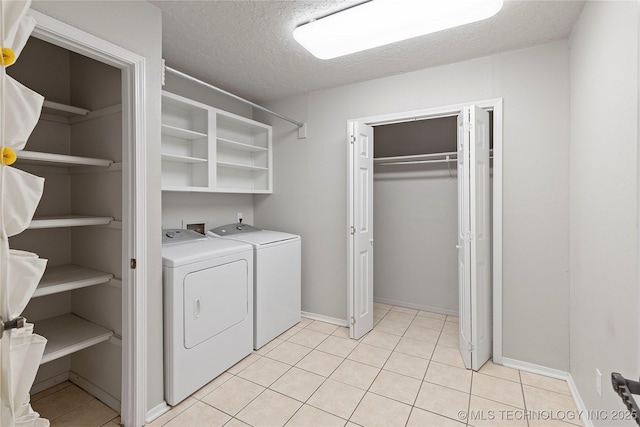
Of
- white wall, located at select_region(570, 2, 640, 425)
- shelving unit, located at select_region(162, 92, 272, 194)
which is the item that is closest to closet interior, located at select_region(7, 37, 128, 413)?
shelving unit, located at select_region(162, 92, 272, 194)

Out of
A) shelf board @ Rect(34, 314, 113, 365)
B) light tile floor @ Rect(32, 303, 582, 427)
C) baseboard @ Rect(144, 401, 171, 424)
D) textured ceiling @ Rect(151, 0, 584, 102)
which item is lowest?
light tile floor @ Rect(32, 303, 582, 427)

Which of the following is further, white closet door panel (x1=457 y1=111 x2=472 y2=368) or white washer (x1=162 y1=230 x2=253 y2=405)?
white closet door panel (x1=457 y1=111 x2=472 y2=368)

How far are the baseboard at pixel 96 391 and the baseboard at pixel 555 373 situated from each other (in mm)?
2786

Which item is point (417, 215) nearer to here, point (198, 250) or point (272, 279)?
point (272, 279)

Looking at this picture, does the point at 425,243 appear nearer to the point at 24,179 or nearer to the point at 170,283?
the point at 170,283

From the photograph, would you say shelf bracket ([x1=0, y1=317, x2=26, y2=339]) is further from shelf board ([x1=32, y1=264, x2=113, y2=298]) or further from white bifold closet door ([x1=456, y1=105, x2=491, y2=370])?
white bifold closet door ([x1=456, y1=105, x2=491, y2=370])

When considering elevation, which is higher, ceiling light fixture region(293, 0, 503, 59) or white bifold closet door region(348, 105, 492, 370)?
ceiling light fixture region(293, 0, 503, 59)

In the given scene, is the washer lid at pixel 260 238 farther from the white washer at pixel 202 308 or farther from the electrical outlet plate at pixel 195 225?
the electrical outlet plate at pixel 195 225

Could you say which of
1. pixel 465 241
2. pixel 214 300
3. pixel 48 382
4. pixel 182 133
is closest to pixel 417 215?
pixel 465 241

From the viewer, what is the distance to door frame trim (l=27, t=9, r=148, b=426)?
166cm

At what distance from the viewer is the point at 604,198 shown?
4.90 feet

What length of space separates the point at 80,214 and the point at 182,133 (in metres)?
0.97

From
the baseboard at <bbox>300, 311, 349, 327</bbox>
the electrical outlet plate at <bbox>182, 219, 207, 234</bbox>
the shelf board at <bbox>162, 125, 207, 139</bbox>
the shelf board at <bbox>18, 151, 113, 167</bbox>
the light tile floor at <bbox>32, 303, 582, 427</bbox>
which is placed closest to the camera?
the shelf board at <bbox>18, 151, 113, 167</bbox>

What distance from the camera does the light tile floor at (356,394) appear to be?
5.80ft
